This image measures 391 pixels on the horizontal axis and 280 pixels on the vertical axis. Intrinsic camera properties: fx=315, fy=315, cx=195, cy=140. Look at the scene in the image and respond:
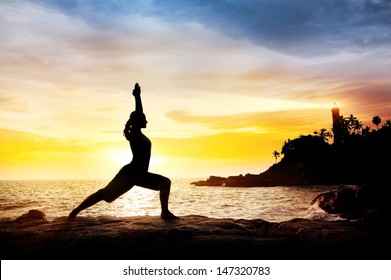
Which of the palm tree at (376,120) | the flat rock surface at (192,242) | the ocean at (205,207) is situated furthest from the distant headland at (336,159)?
the flat rock surface at (192,242)

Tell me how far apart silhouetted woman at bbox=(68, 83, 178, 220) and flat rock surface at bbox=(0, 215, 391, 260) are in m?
0.64

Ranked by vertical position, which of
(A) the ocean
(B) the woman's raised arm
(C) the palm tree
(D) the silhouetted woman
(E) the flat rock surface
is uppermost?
(C) the palm tree

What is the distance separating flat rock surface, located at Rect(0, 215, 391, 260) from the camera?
13.5ft

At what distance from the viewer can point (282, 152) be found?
123750 mm

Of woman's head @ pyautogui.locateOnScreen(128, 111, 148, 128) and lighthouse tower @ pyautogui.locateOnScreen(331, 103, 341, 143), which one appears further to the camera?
lighthouse tower @ pyautogui.locateOnScreen(331, 103, 341, 143)

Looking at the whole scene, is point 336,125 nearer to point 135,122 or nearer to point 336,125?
point 336,125

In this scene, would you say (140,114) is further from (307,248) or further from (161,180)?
(307,248)

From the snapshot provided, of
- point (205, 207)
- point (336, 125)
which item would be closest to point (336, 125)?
point (336, 125)

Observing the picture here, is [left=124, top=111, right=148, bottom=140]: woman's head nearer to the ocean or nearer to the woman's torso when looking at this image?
the woman's torso

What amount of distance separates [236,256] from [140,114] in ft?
10.6

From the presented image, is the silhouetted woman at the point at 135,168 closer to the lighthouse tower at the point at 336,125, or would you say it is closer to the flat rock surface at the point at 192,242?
the flat rock surface at the point at 192,242

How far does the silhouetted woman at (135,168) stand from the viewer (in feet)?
19.2

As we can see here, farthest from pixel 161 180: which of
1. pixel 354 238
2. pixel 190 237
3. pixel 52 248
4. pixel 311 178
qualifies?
pixel 311 178

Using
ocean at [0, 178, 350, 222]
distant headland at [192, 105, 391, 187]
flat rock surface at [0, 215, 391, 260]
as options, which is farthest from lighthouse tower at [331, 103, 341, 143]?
flat rock surface at [0, 215, 391, 260]
